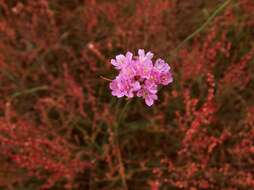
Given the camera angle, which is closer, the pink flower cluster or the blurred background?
the pink flower cluster

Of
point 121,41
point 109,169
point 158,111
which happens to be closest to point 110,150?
point 109,169

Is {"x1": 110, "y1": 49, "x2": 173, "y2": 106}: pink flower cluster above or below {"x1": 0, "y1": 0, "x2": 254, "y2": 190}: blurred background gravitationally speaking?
below

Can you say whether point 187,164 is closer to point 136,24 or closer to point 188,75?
point 188,75

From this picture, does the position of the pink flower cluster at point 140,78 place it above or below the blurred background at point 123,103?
below

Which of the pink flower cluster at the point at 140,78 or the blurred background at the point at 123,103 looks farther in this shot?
the blurred background at the point at 123,103
